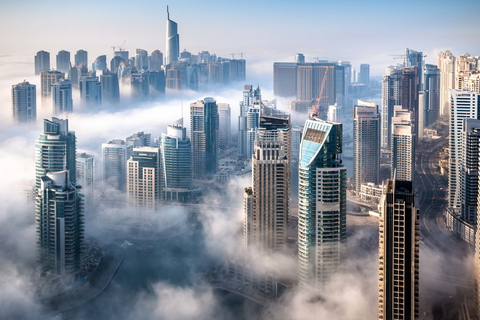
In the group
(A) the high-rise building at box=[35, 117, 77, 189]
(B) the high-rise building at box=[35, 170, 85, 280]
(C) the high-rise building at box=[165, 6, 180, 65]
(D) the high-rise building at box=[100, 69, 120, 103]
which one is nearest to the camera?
(B) the high-rise building at box=[35, 170, 85, 280]

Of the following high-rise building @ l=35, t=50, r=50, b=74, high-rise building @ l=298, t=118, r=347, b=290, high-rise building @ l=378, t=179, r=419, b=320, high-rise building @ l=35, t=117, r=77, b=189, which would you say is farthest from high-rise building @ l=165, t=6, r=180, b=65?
high-rise building @ l=378, t=179, r=419, b=320

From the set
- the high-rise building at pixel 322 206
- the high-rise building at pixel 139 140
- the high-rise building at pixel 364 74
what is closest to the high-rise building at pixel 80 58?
the high-rise building at pixel 139 140

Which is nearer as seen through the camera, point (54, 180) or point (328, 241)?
point (328, 241)

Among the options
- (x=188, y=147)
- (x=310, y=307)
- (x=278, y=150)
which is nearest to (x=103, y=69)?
(x=188, y=147)

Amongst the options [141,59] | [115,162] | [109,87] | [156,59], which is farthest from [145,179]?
[156,59]

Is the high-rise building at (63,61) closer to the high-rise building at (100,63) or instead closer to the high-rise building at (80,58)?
the high-rise building at (80,58)

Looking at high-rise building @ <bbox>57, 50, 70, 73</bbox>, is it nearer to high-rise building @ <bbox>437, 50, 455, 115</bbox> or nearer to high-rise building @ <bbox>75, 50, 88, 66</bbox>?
high-rise building @ <bbox>75, 50, 88, 66</bbox>

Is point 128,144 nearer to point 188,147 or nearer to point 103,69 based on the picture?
point 188,147
